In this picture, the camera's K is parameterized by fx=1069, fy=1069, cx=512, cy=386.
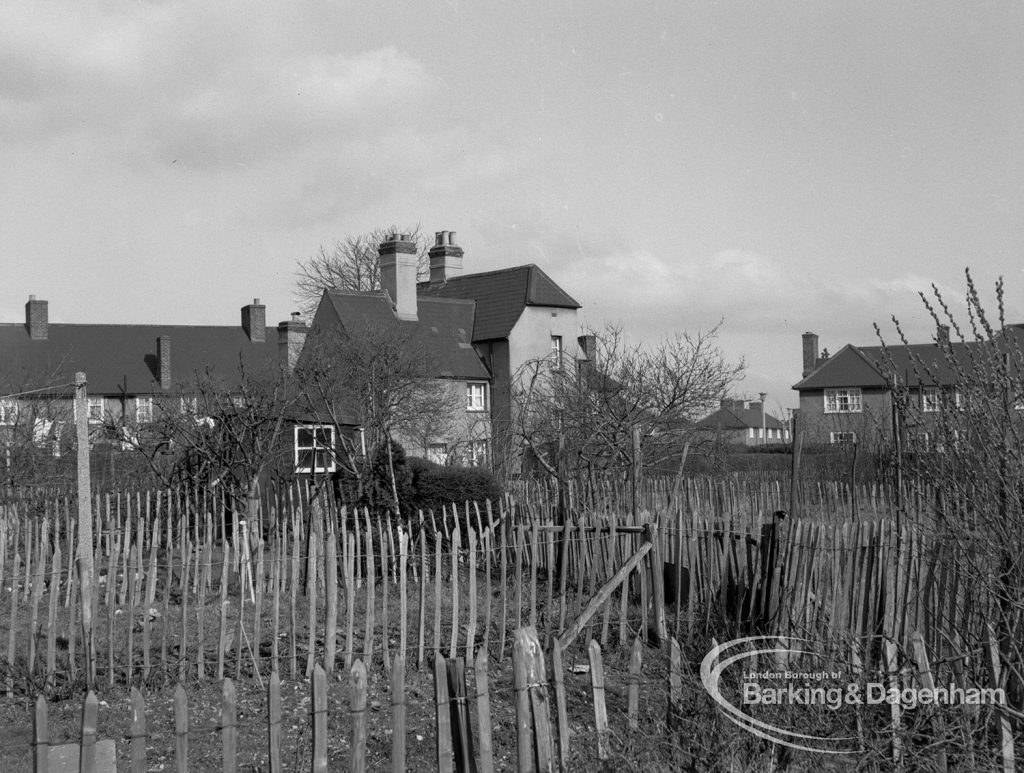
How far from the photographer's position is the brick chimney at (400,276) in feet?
119

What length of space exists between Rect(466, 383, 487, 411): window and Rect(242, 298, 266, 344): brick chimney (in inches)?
584

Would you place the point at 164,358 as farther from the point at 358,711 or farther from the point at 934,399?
the point at 934,399

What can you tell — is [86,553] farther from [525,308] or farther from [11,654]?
[525,308]

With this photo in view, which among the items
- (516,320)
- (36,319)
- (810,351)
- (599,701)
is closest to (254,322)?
(36,319)

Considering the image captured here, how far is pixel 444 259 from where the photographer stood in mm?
42594

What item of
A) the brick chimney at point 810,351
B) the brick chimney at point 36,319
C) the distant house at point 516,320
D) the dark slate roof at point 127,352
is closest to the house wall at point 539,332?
the distant house at point 516,320

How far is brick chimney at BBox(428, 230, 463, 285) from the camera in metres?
42.3

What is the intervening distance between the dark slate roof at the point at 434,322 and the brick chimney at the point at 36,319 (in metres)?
14.8

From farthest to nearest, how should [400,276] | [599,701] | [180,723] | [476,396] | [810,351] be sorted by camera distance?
[810,351] → [476,396] → [400,276] → [599,701] → [180,723]

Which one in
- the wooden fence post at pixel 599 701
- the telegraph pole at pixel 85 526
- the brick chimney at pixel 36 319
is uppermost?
the brick chimney at pixel 36 319

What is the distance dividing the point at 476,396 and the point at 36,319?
19447 mm

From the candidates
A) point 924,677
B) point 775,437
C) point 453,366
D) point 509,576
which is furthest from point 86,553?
point 775,437

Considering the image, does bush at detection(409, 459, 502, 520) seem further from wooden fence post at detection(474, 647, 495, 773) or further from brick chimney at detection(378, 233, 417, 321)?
brick chimney at detection(378, 233, 417, 321)

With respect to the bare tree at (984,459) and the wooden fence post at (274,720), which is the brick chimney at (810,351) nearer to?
the bare tree at (984,459)
